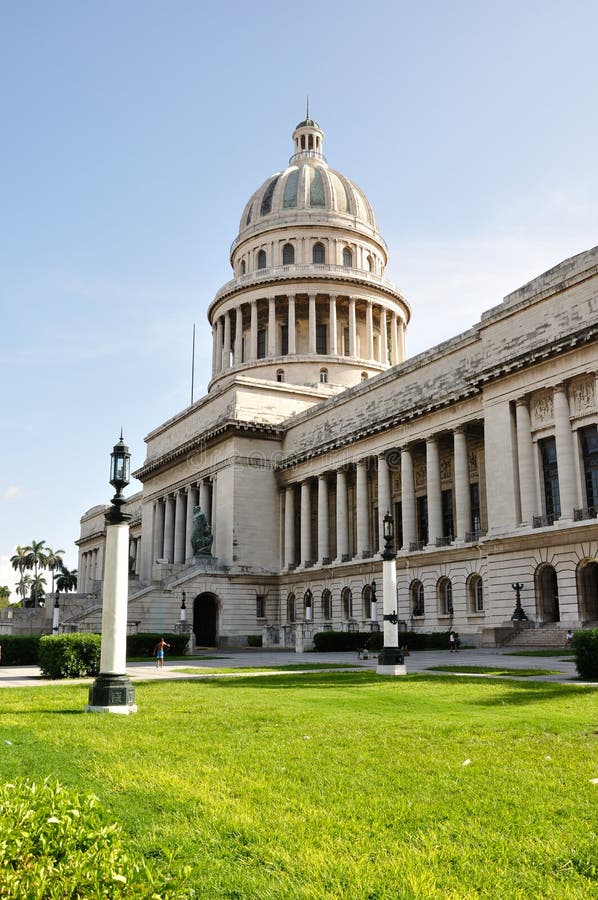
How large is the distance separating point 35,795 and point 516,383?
3962cm

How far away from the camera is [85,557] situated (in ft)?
390

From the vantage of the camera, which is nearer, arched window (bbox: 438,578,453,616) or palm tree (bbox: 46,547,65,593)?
arched window (bbox: 438,578,453,616)

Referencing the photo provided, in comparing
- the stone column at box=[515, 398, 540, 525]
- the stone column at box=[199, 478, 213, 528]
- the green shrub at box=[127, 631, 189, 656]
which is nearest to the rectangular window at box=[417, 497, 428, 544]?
the stone column at box=[515, 398, 540, 525]

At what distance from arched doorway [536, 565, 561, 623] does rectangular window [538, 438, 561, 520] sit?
9.50ft

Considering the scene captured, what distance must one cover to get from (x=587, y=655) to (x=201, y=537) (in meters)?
46.7

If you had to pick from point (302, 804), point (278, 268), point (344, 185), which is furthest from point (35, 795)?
point (344, 185)

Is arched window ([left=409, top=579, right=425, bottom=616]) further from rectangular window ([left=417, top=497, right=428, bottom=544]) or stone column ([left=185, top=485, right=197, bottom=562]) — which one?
stone column ([left=185, top=485, right=197, bottom=562])

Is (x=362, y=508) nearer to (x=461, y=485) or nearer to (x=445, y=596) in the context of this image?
(x=445, y=596)

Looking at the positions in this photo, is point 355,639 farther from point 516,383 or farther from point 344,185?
point 344,185

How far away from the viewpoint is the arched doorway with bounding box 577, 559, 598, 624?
122 feet

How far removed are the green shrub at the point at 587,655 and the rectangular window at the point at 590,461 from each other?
18.4m

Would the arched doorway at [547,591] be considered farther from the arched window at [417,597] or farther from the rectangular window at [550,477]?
the arched window at [417,597]

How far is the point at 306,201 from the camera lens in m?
87.7

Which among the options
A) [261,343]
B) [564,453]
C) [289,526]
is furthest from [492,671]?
[261,343]
